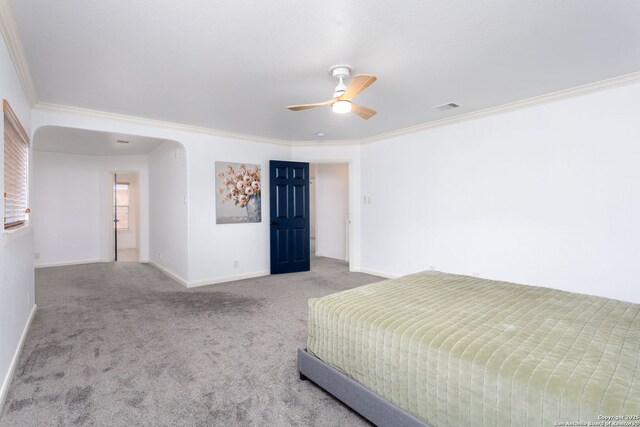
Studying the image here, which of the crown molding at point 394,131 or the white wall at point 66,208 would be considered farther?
the white wall at point 66,208

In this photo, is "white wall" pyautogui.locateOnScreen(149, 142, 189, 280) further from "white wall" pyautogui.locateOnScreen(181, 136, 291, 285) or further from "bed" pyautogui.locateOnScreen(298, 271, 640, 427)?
"bed" pyautogui.locateOnScreen(298, 271, 640, 427)

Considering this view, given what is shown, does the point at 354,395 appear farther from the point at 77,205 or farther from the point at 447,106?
the point at 77,205

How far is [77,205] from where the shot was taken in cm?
694

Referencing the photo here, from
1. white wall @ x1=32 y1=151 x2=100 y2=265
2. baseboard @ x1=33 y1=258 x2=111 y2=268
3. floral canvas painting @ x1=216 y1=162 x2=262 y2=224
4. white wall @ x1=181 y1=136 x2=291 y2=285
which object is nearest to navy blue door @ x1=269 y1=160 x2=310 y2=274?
white wall @ x1=181 y1=136 x2=291 y2=285

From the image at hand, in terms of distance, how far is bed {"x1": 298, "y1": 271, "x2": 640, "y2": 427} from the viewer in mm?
1210

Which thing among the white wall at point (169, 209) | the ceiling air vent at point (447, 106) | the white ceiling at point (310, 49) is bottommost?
the white wall at point (169, 209)

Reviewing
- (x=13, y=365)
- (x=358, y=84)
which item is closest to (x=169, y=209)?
(x=13, y=365)

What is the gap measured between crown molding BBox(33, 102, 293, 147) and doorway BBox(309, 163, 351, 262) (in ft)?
6.37

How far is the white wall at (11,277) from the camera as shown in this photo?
7.00ft

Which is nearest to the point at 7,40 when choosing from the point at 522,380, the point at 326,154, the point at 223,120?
the point at 223,120

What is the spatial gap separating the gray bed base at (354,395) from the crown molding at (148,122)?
3793 millimetres

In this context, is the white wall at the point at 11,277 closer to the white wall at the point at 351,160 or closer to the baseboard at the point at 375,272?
the white wall at the point at 351,160

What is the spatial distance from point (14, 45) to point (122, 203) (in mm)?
7639

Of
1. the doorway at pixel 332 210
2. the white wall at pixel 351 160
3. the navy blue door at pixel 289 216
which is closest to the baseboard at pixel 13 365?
the navy blue door at pixel 289 216
